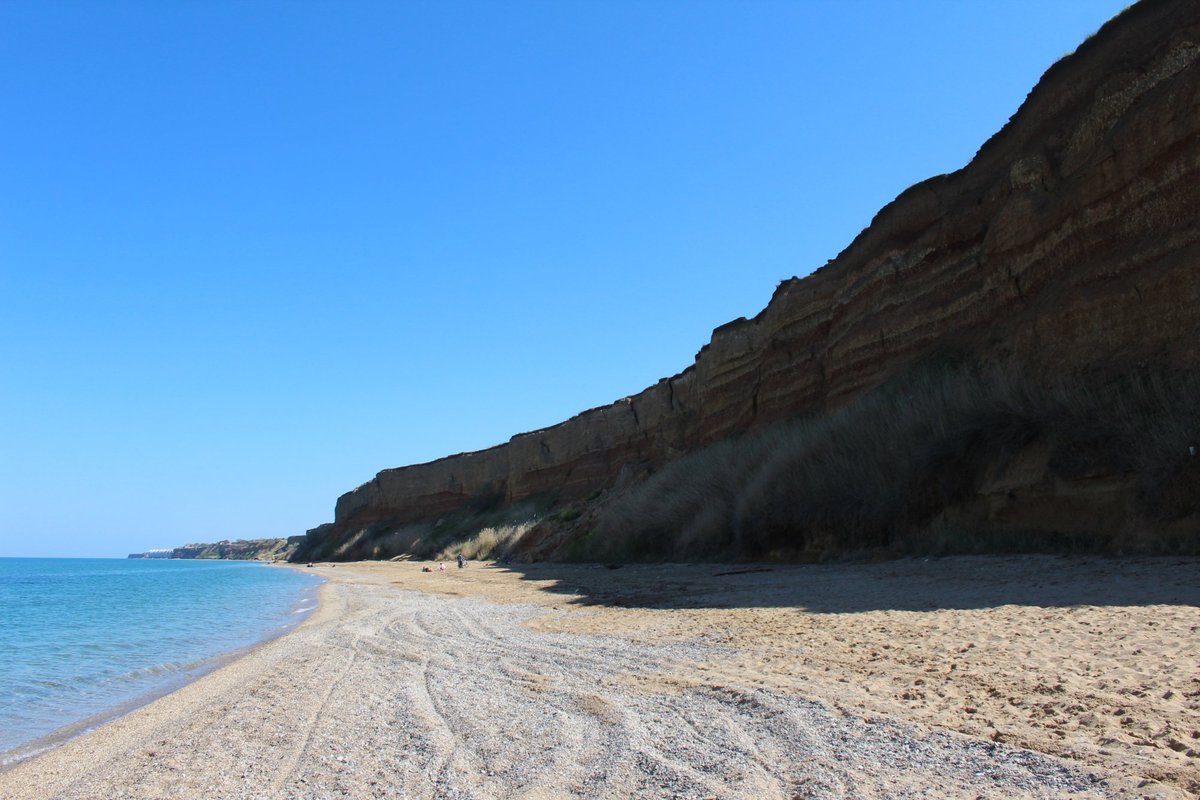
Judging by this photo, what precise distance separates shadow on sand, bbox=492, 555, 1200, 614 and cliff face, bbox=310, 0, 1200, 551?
3452 millimetres

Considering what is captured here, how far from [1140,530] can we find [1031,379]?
3516 millimetres

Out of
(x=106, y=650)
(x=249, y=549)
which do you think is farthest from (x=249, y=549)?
(x=106, y=650)

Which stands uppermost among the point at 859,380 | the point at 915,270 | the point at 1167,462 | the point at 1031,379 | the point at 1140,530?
the point at 915,270

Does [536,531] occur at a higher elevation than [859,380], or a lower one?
lower

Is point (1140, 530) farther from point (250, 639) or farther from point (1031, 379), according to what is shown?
point (250, 639)

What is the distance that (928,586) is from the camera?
8.70 metres

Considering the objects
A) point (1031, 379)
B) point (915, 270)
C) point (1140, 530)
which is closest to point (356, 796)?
point (1140, 530)

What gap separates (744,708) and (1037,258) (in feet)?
38.2

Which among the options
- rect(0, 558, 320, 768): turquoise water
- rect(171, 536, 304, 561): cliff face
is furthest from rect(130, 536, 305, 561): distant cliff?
rect(0, 558, 320, 768): turquoise water

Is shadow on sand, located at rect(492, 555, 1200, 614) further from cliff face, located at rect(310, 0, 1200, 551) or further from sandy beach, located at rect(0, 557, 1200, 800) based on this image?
cliff face, located at rect(310, 0, 1200, 551)

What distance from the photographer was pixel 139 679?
9.20 meters

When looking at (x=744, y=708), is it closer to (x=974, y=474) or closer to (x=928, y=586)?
(x=928, y=586)

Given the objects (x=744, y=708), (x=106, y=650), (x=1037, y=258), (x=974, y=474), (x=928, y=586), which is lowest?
(x=106, y=650)

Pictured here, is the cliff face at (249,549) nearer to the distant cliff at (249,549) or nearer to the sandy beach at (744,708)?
the distant cliff at (249,549)
